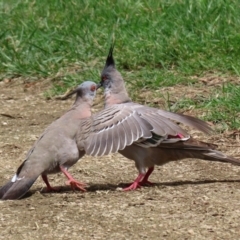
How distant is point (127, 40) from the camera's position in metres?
9.91

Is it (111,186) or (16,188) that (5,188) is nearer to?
(16,188)

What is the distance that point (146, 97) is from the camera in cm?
880

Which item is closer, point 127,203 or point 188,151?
point 127,203

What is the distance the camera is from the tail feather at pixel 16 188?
6.07m

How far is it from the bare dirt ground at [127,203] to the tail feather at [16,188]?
0.05 meters

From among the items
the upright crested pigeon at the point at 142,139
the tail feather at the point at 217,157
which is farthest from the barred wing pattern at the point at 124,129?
the tail feather at the point at 217,157

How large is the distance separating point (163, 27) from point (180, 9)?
485 millimetres

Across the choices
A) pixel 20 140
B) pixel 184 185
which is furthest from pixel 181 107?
pixel 184 185

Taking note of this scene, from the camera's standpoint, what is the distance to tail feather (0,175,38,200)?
19.9ft

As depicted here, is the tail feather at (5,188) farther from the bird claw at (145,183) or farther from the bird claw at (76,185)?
the bird claw at (145,183)

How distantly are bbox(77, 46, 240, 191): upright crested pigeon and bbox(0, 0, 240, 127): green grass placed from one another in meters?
2.26

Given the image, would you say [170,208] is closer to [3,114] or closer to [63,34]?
[3,114]

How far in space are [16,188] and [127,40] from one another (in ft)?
13.5

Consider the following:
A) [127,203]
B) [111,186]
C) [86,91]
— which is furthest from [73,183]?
[86,91]
